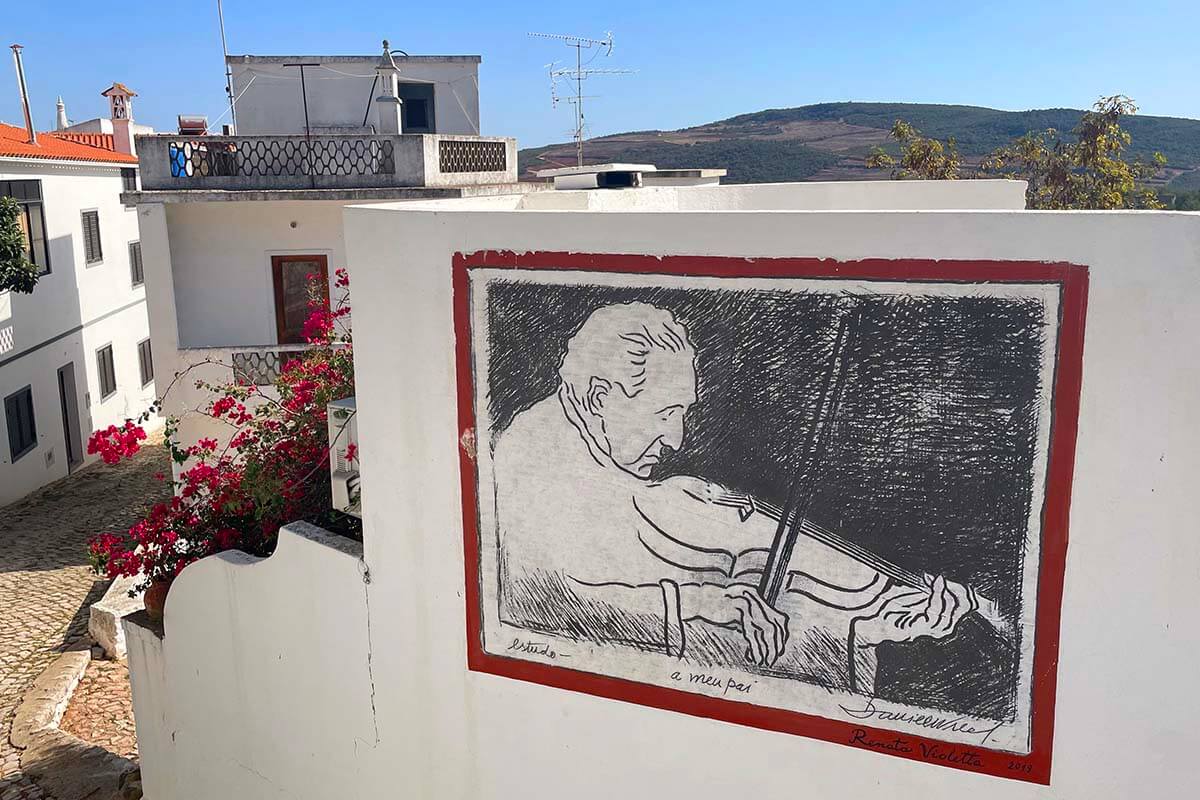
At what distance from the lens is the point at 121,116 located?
2638cm

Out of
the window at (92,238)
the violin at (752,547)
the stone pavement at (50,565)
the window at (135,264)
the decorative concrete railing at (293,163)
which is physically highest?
the decorative concrete railing at (293,163)

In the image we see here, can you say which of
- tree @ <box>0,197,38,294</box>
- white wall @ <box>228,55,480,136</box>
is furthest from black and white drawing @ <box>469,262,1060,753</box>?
white wall @ <box>228,55,480,136</box>

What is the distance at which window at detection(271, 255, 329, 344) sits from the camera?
1405 centimetres

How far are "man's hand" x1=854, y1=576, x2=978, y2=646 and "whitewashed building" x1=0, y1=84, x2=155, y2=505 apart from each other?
1626 cm

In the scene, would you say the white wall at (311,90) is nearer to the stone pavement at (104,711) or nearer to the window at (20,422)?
the window at (20,422)

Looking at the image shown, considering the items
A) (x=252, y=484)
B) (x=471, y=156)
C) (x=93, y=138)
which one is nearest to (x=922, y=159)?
(x=471, y=156)

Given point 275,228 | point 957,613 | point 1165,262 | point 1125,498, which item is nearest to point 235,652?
point 957,613

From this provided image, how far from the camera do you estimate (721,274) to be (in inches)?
149

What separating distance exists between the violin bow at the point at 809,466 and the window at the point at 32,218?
16221mm

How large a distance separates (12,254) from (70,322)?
4.15 metres

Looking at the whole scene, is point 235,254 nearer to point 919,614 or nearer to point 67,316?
point 67,316

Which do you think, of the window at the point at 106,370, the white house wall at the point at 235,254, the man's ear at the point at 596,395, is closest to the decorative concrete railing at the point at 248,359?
the white house wall at the point at 235,254

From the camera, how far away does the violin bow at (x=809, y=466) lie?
3617 millimetres

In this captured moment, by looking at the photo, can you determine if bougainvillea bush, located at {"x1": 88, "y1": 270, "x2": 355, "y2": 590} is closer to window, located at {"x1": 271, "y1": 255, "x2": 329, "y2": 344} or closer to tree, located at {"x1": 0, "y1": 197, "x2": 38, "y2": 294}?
window, located at {"x1": 271, "y1": 255, "x2": 329, "y2": 344}
